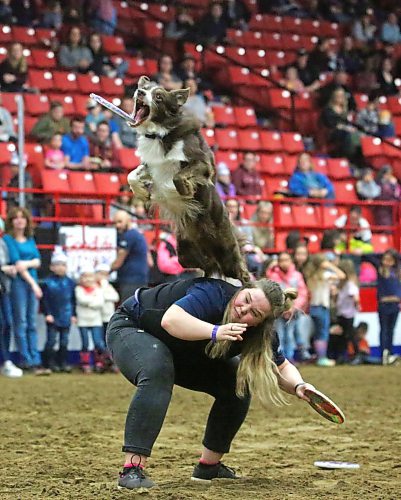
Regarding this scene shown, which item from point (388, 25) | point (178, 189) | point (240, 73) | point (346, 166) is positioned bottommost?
point (178, 189)

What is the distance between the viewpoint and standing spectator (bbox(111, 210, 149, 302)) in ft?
39.3

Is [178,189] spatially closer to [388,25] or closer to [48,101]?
[48,101]

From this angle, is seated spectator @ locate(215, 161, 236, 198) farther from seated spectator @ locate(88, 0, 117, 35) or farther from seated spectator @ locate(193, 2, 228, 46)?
seated spectator @ locate(193, 2, 228, 46)

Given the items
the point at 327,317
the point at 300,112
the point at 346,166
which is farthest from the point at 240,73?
the point at 327,317

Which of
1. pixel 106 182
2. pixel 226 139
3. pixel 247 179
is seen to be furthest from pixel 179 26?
pixel 106 182

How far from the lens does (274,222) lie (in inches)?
554

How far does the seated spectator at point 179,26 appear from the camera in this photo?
1908 cm

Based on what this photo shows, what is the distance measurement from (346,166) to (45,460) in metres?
12.8

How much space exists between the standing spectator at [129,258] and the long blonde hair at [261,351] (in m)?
6.66

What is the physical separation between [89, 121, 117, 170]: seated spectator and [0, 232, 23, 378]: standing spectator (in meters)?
3.38

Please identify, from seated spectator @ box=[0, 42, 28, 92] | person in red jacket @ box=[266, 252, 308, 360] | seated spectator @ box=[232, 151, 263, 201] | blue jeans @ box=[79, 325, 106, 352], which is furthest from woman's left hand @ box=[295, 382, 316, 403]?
seated spectator @ box=[0, 42, 28, 92]

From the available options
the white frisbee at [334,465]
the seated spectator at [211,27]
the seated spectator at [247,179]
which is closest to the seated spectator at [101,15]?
the seated spectator at [211,27]

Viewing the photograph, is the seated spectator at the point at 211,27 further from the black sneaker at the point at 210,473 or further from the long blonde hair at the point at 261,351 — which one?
the long blonde hair at the point at 261,351

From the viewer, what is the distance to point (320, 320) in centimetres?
1354
